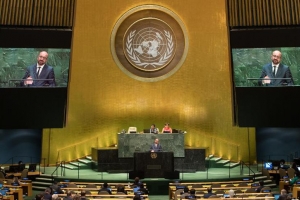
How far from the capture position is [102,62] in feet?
70.2

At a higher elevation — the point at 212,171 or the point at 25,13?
the point at 25,13

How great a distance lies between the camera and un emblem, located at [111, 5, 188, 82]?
70.5 ft

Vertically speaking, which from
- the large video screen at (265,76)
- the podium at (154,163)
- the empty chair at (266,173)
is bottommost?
the empty chair at (266,173)

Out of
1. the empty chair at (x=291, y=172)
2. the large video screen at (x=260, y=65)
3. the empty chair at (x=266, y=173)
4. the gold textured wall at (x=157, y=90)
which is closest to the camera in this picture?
the empty chair at (x=291, y=172)

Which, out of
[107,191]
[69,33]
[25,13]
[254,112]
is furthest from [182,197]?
[25,13]

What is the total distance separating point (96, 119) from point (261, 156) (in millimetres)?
7683

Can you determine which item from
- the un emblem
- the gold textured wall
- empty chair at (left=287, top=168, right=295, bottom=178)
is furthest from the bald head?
the un emblem

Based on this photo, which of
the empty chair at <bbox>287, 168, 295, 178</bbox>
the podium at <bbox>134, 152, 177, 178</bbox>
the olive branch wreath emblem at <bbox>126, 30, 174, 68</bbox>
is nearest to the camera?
the empty chair at <bbox>287, 168, 295, 178</bbox>

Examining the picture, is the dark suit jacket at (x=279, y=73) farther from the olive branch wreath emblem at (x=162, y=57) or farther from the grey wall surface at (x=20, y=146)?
the grey wall surface at (x=20, y=146)

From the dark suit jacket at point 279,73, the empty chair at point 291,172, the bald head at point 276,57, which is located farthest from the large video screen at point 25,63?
the empty chair at point 291,172

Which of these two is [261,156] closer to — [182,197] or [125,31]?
[125,31]

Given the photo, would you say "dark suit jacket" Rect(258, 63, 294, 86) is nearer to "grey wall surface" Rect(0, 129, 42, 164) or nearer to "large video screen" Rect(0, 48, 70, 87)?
"large video screen" Rect(0, 48, 70, 87)

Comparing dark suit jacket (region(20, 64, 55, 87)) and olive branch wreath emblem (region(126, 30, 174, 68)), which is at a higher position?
olive branch wreath emblem (region(126, 30, 174, 68))

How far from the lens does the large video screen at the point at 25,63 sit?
17.7 metres
